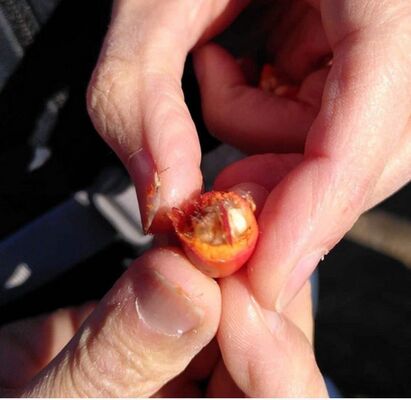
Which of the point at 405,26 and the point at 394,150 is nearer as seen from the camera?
the point at 405,26

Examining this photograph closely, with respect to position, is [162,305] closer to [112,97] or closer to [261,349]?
[261,349]

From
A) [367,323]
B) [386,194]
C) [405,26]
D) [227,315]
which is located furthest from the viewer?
[367,323]

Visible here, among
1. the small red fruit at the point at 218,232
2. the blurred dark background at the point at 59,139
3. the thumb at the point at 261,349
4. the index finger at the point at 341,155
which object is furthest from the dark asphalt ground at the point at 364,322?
the small red fruit at the point at 218,232

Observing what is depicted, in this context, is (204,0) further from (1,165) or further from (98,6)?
(1,165)

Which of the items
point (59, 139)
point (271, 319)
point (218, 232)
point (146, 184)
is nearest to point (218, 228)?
point (218, 232)

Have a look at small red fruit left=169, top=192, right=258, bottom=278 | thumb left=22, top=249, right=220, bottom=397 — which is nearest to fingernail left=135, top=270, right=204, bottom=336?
thumb left=22, top=249, right=220, bottom=397

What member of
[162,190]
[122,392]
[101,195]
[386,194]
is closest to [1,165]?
[101,195]
